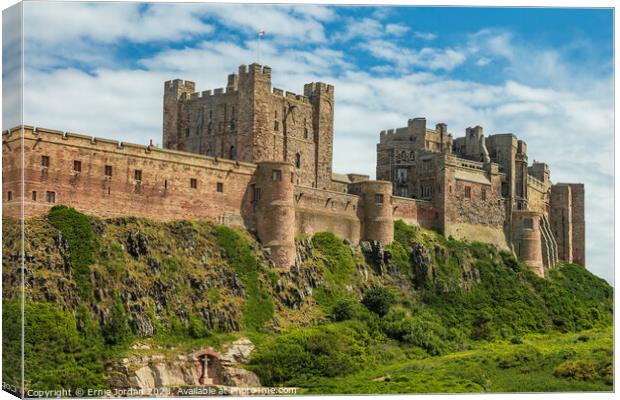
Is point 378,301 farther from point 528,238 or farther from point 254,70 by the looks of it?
point 528,238

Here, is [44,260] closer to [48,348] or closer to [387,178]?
[48,348]

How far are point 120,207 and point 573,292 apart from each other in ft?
135

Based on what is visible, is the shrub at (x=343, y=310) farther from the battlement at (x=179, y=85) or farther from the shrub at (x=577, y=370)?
the battlement at (x=179, y=85)

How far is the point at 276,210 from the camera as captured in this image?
66.0m

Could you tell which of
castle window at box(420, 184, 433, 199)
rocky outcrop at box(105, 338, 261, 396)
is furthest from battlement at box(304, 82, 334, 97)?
rocky outcrop at box(105, 338, 261, 396)

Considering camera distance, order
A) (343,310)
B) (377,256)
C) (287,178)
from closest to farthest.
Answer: (343,310) < (287,178) < (377,256)

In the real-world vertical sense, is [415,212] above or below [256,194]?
below

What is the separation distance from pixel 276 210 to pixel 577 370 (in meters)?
21.0

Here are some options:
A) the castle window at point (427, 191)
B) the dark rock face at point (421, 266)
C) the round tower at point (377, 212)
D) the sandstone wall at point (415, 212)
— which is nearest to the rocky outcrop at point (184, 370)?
the round tower at point (377, 212)

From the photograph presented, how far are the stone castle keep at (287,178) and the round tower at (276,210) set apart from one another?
0.28 ft

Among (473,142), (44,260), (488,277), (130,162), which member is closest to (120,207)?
(130,162)

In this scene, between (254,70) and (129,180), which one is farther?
(254,70)

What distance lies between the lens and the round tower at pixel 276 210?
216 ft

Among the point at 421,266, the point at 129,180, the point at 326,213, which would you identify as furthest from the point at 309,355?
the point at 421,266
